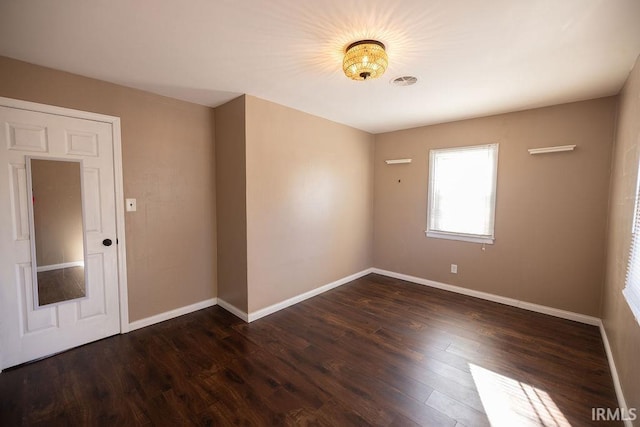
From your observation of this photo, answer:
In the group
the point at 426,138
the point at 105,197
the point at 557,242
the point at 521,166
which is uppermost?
the point at 426,138

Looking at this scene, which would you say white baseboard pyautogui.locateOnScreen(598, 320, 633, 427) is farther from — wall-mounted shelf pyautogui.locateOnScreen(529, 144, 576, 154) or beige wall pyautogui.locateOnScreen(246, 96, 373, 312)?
beige wall pyautogui.locateOnScreen(246, 96, 373, 312)

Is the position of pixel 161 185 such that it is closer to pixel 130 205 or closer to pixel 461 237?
pixel 130 205

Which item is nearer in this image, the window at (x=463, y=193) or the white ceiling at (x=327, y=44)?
the white ceiling at (x=327, y=44)

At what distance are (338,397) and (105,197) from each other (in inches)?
108

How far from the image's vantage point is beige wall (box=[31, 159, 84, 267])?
90.1 inches

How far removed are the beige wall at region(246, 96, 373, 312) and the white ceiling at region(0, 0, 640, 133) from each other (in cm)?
54

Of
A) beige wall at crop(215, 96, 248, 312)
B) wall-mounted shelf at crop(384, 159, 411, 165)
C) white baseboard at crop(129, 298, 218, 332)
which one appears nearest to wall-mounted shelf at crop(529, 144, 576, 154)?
wall-mounted shelf at crop(384, 159, 411, 165)

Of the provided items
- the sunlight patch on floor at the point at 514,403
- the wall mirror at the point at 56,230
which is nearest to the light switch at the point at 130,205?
the wall mirror at the point at 56,230

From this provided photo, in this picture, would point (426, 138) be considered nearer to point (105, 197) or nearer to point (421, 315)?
point (421, 315)

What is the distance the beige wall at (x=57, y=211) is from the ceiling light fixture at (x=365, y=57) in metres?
2.58

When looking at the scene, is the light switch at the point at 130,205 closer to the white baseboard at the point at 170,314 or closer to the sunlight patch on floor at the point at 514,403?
the white baseboard at the point at 170,314

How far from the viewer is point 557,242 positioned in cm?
313

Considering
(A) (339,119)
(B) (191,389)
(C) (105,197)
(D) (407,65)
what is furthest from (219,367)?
(A) (339,119)

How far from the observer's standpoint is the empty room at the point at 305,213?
1740 millimetres
